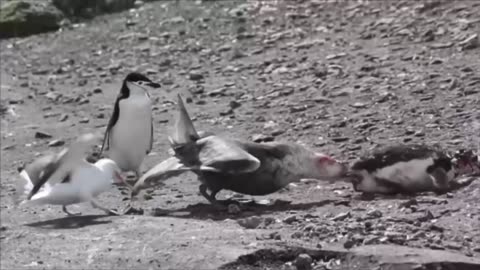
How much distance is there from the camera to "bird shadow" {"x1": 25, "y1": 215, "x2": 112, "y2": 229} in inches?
227

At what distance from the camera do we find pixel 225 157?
5852 mm

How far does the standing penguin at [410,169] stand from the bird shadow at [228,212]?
0.88 ft

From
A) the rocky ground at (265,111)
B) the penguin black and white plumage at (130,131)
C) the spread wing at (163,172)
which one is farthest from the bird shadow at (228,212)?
the penguin black and white plumage at (130,131)

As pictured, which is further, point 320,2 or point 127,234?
point 320,2

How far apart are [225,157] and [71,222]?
33.1 inches

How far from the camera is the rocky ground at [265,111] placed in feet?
16.4

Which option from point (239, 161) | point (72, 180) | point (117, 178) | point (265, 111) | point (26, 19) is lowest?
point (26, 19)

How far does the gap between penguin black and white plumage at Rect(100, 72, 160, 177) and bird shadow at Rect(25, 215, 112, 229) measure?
1.33m

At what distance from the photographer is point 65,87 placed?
10.6m

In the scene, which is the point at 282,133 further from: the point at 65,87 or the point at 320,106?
the point at 65,87

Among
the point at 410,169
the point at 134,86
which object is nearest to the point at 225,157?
the point at 410,169

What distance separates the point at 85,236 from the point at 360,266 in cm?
144

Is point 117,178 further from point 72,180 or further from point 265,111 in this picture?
point 265,111

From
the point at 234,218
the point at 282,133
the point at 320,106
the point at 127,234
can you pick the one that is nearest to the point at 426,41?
the point at 320,106
